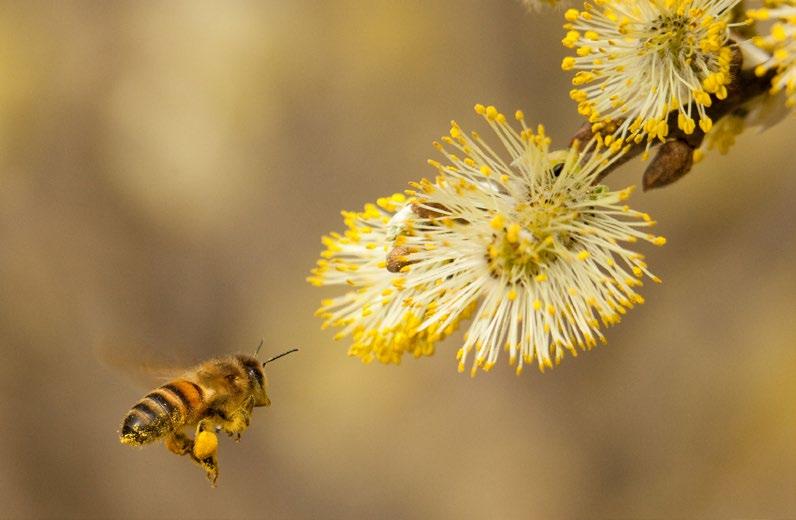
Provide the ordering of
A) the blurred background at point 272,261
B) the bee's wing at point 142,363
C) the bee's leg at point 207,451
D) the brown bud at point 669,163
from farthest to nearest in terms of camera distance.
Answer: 1. the blurred background at point 272,261
2. the bee's wing at point 142,363
3. the bee's leg at point 207,451
4. the brown bud at point 669,163

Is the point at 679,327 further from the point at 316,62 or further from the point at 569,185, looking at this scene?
the point at 569,185

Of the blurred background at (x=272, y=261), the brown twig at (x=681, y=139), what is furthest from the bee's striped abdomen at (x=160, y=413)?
the blurred background at (x=272, y=261)

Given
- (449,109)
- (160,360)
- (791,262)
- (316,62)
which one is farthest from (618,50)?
(316,62)

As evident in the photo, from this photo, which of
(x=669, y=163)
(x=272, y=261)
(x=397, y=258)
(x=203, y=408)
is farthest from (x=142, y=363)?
(x=272, y=261)

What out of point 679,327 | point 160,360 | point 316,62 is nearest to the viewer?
point 160,360

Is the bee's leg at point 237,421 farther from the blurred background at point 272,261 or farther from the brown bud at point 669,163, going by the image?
the blurred background at point 272,261

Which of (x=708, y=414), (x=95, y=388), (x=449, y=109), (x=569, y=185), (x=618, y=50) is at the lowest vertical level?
(x=95, y=388)

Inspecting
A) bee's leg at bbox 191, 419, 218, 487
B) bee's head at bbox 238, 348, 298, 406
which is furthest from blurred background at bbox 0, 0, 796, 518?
Answer: bee's leg at bbox 191, 419, 218, 487
